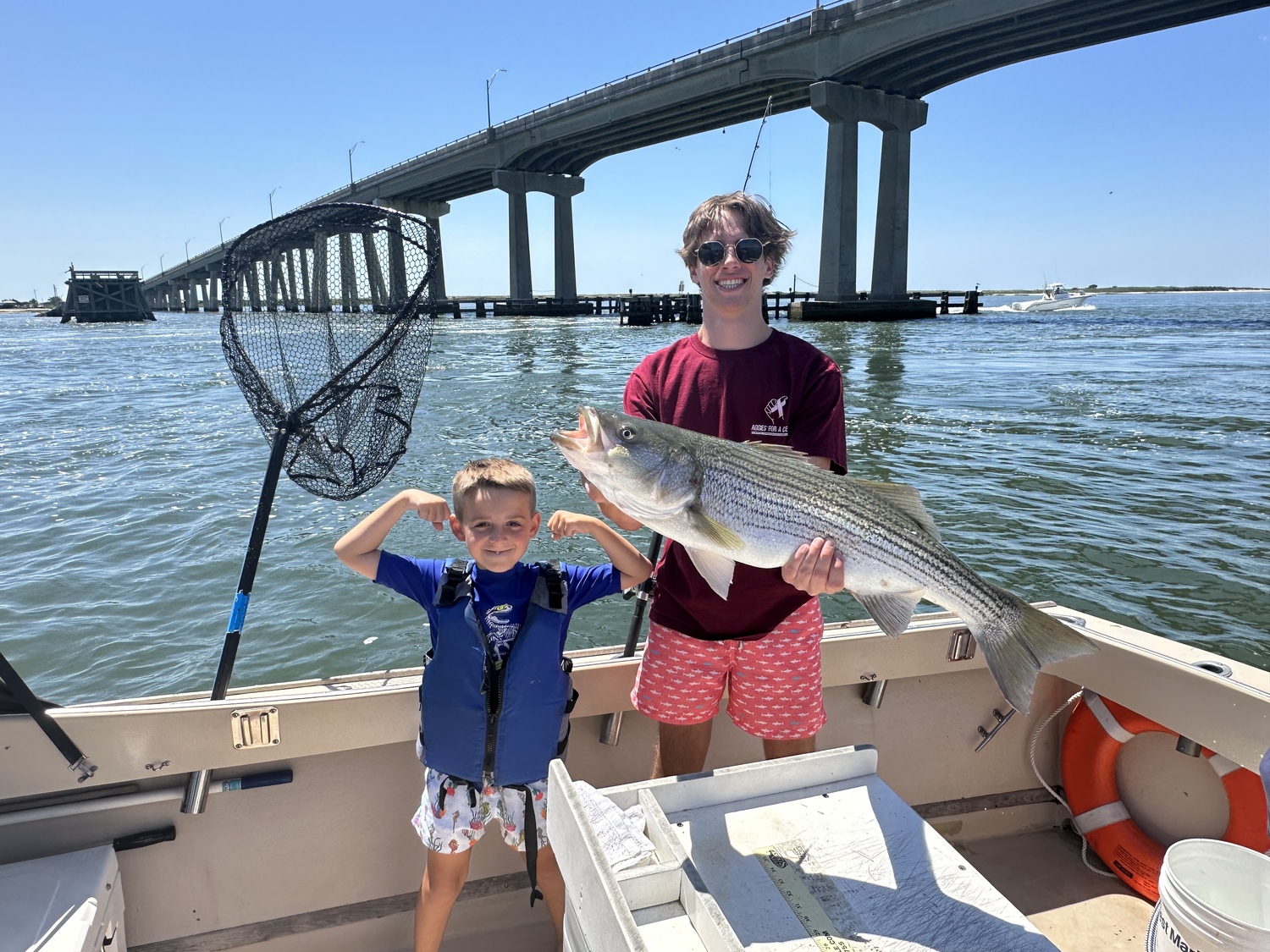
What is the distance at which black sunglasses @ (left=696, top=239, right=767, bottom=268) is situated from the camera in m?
2.90

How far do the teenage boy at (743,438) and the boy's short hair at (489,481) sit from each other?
1.09 feet

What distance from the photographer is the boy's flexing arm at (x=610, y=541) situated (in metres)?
3.01

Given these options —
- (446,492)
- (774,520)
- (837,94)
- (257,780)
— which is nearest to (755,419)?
Answer: (774,520)

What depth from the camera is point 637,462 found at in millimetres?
2666

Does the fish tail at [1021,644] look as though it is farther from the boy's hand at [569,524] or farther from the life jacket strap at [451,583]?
the life jacket strap at [451,583]

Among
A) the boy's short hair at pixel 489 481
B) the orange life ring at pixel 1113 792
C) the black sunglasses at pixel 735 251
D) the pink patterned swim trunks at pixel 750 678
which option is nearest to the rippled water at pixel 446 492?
the orange life ring at pixel 1113 792

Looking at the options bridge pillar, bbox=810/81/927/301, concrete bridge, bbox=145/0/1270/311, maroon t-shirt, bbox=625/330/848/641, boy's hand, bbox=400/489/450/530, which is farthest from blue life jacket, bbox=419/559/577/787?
bridge pillar, bbox=810/81/927/301

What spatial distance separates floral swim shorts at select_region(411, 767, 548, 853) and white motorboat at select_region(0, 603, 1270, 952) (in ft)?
1.21

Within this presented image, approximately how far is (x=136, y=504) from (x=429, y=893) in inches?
418

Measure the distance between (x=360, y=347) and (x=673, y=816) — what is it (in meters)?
3.41

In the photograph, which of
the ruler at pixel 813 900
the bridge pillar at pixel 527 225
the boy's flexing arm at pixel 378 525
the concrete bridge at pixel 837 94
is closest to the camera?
the ruler at pixel 813 900

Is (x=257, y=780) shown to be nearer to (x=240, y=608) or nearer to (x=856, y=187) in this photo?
(x=240, y=608)

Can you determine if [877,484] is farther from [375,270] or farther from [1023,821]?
[375,270]

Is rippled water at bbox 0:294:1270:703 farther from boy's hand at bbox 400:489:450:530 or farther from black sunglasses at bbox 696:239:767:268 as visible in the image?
black sunglasses at bbox 696:239:767:268
